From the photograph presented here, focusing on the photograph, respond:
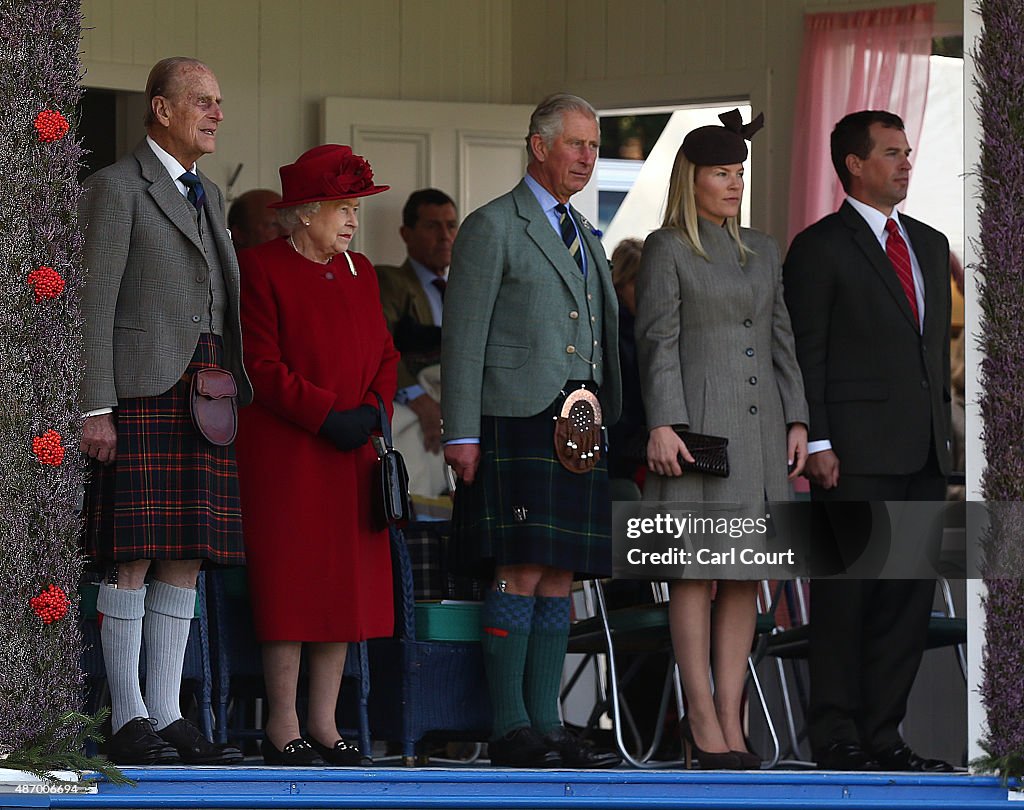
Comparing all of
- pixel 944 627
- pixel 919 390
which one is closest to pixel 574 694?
pixel 944 627

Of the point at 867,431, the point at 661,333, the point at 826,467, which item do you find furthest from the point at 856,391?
the point at 661,333

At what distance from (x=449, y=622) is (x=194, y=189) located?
1.45 m

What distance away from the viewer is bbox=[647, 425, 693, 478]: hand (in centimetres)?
548

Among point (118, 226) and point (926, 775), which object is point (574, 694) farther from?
point (118, 226)

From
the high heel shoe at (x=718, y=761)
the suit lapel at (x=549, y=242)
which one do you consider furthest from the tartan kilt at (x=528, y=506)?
the high heel shoe at (x=718, y=761)

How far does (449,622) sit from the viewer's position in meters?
5.68

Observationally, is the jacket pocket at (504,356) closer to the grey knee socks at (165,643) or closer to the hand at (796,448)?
the hand at (796,448)

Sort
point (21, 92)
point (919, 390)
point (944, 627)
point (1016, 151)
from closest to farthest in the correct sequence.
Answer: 1. point (21, 92)
2. point (1016, 151)
3. point (919, 390)
4. point (944, 627)

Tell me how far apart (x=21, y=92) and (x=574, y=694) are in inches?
167

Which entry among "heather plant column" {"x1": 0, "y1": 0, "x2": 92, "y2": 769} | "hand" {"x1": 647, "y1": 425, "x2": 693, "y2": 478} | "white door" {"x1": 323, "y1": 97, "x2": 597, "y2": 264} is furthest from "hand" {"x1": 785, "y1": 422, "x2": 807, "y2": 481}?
"white door" {"x1": 323, "y1": 97, "x2": 597, "y2": 264}

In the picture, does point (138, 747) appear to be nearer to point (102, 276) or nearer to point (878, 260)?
point (102, 276)

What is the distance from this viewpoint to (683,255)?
5.61 meters

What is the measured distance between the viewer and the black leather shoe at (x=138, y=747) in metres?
4.95

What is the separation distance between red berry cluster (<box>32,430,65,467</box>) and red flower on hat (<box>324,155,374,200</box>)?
1.06m
